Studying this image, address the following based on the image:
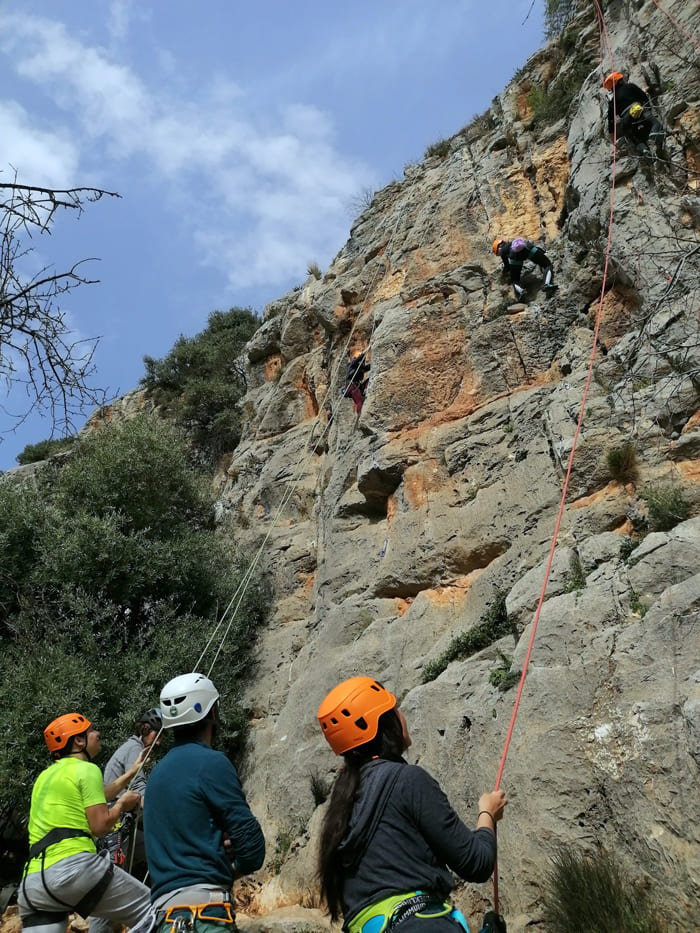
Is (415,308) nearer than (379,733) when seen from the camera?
No

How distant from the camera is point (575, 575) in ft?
23.4

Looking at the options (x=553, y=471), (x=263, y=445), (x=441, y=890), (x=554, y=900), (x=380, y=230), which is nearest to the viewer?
(x=441, y=890)

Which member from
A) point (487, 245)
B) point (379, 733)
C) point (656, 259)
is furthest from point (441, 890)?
point (487, 245)

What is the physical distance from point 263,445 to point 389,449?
6.08 meters

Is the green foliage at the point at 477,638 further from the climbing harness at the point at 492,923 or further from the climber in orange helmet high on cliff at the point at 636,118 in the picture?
the climber in orange helmet high on cliff at the point at 636,118

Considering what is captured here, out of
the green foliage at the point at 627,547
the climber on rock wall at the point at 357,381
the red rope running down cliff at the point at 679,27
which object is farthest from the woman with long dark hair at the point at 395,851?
the red rope running down cliff at the point at 679,27

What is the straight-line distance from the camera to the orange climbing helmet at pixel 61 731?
548 cm

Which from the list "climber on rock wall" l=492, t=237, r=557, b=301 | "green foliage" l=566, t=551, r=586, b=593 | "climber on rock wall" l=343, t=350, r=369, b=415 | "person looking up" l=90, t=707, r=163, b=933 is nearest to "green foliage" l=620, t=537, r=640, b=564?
"green foliage" l=566, t=551, r=586, b=593

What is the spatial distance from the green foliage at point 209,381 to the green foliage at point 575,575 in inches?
577

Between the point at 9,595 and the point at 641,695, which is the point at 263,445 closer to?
the point at 9,595

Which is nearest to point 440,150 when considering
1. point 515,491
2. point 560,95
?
point 560,95

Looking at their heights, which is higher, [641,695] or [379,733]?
[379,733]

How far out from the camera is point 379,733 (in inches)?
138

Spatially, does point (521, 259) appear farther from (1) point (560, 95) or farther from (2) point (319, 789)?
(2) point (319, 789)
